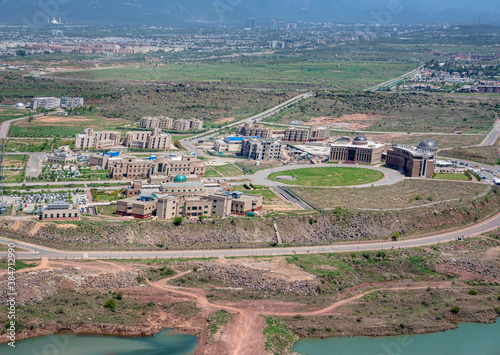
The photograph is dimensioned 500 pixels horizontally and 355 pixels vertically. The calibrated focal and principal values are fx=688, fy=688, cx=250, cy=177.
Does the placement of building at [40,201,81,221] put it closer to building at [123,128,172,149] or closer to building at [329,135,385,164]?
building at [123,128,172,149]

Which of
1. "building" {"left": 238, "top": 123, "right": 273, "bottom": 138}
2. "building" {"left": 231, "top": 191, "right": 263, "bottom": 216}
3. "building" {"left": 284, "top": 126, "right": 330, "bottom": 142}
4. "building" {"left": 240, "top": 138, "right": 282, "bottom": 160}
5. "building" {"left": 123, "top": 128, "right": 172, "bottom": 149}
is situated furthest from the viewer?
"building" {"left": 238, "top": 123, "right": 273, "bottom": 138}

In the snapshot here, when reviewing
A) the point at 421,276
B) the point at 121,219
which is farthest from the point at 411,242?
the point at 121,219

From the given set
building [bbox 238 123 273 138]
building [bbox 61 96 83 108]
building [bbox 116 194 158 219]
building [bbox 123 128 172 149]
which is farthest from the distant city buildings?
building [bbox 116 194 158 219]

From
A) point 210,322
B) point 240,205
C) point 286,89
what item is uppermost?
point 286,89

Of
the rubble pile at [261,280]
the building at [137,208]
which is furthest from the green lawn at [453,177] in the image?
the building at [137,208]

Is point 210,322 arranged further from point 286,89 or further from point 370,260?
point 286,89

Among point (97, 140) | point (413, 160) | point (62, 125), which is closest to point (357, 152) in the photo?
point (413, 160)

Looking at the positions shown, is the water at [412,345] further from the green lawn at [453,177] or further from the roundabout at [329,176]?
the green lawn at [453,177]
